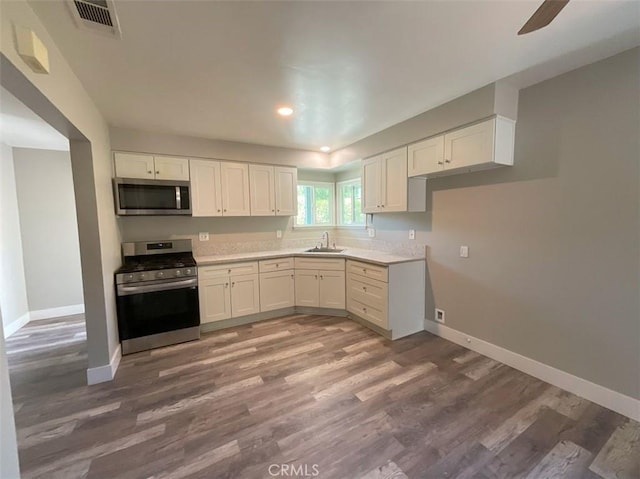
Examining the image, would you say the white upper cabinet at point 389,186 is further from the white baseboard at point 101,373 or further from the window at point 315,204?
the white baseboard at point 101,373

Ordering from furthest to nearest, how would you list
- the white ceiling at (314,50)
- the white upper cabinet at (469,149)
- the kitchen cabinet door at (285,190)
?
the kitchen cabinet door at (285,190), the white upper cabinet at (469,149), the white ceiling at (314,50)

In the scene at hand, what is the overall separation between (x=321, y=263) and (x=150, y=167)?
2405mm

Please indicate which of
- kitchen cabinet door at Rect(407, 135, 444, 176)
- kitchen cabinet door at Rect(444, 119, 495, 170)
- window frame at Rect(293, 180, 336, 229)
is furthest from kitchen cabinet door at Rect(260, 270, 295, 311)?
kitchen cabinet door at Rect(444, 119, 495, 170)

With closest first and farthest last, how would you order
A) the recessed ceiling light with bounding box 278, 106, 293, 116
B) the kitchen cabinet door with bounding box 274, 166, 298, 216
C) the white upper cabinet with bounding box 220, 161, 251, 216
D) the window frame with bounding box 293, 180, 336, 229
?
the recessed ceiling light with bounding box 278, 106, 293, 116 → the white upper cabinet with bounding box 220, 161, 251, 216 → the kitchen cabinet door with bounding box 274, 166, 298, 216 → the window frame with bounding box 293, 180, 336, 229

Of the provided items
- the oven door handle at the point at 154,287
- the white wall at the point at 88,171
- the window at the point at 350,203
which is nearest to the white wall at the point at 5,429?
the white wall at the point at 88,171

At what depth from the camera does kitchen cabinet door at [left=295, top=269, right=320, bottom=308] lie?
3.85 m

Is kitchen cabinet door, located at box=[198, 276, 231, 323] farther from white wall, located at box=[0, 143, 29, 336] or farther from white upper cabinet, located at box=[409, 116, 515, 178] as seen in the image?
white upper cabinet, located at box=[409, 116, 515, 178]

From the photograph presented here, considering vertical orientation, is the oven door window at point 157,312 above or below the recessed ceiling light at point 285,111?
below

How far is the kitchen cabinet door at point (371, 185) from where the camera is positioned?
139 inches

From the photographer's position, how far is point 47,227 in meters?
3.88

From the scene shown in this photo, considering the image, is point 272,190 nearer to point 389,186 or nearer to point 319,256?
point 319,256

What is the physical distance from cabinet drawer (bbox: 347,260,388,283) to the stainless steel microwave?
2.16 m

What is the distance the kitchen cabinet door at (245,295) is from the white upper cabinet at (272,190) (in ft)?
3.11

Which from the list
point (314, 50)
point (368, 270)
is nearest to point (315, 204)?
point (368, 270)
